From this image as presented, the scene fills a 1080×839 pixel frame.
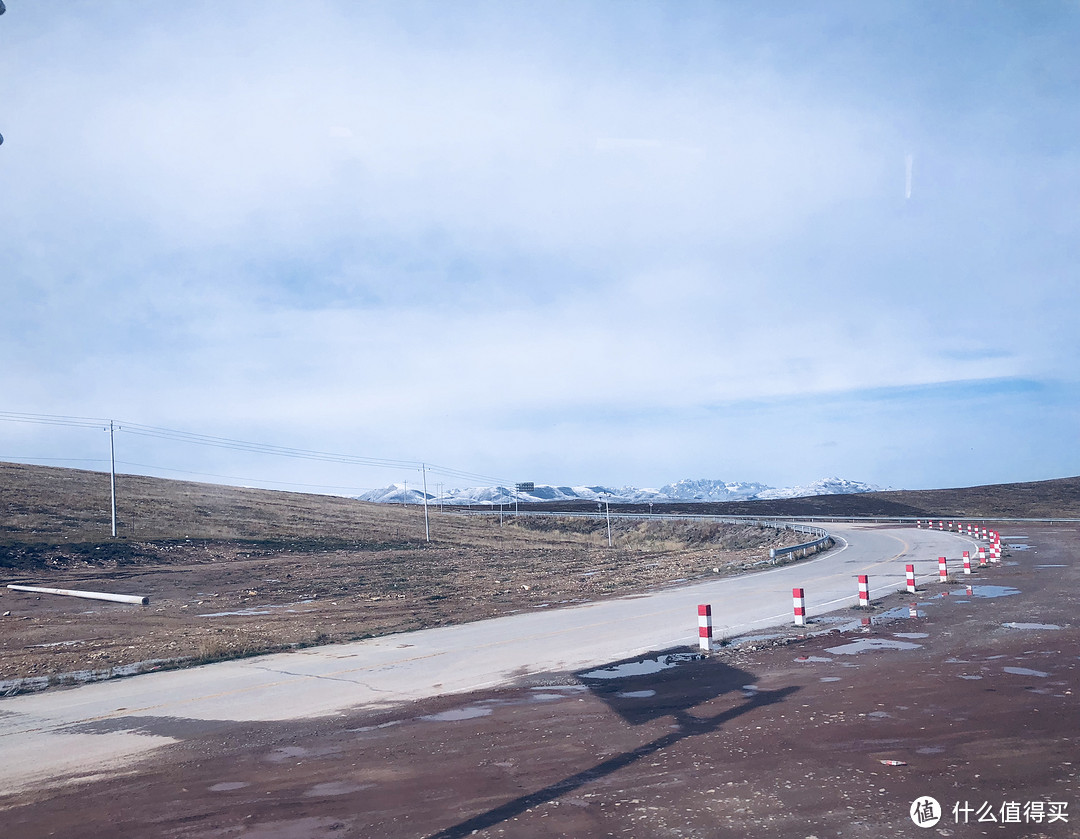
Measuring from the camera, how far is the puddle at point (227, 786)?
7.21 meters

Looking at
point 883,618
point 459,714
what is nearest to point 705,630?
point 459,714

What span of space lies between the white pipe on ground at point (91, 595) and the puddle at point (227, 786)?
21480mm

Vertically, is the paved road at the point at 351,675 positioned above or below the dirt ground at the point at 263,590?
above

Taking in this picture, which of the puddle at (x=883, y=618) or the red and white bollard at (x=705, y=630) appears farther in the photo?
the puddle at (x=883, y=618)

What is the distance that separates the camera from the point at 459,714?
9.77 metres

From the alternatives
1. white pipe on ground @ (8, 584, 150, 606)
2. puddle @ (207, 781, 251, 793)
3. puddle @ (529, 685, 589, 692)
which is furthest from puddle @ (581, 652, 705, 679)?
white pipe on ground @ (8, 584, 150, 606)

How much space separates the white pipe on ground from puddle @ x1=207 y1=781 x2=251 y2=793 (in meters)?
21.5

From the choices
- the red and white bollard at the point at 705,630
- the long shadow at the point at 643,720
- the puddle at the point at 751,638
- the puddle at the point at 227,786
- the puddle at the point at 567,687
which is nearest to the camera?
the long shadow at the point at 643,720

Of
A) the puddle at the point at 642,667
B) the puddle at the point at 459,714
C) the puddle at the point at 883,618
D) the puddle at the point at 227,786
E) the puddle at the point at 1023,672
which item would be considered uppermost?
the puddle at the point at 227,786

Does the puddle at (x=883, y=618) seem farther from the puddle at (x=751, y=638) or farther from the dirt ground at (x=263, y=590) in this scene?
the dirt ground at (x=263, y=590)

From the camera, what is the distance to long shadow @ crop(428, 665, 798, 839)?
20.4 feet

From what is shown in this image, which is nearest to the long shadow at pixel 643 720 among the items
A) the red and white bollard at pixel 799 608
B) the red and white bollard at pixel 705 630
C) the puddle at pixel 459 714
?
the red and white bollard at pixel 705 630

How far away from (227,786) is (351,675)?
18.0 feet

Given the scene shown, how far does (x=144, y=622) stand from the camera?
69.8 ft
